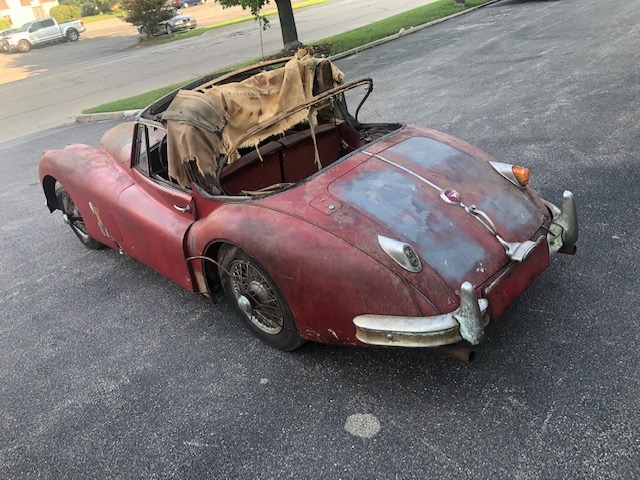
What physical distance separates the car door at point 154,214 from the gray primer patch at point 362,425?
1533 millimetres

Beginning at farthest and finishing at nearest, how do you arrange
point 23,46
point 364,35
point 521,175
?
1. point 23,46
2. point 364,35
3. point 521,175

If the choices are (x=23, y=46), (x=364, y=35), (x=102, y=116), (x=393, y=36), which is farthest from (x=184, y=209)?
(x=23, y=46)

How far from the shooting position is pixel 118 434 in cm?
285

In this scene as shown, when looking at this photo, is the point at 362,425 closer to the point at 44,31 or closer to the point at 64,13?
the point at 44,31

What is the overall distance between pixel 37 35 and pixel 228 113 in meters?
32.1

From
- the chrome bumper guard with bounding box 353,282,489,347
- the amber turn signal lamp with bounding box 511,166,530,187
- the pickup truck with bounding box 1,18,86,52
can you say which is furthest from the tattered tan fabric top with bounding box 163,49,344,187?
the pickup truck with bounding box 1,18,86,52

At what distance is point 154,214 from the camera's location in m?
3.78

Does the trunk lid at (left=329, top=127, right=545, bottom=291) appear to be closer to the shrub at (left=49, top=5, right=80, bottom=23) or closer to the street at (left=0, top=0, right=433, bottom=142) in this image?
the street at (left=0, top=0, right=433, bottom=142)

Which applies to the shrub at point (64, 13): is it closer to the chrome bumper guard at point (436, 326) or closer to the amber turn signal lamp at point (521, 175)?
the amber turn signal lamp at point (521, 175)

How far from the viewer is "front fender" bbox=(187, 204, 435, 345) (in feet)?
8.47

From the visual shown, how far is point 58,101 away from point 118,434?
1406 centimetres

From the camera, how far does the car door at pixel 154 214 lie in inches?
141

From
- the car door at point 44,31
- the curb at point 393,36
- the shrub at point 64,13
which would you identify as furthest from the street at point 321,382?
the shrub at point 64,13

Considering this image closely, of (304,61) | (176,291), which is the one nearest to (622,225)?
(304,61)
